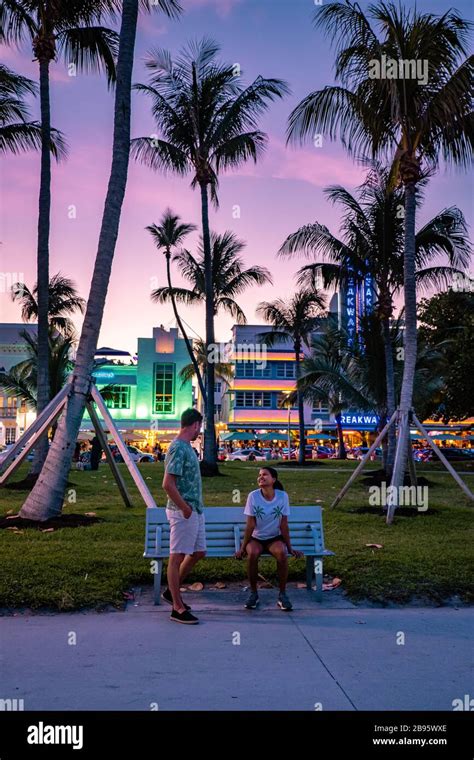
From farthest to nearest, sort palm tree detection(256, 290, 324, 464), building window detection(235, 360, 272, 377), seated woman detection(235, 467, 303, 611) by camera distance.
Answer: building window detection(235, 360, 272, 377)
palm tree detection(256, 290, 324, 464)
seated woman detection(235, 467, 303, 611)

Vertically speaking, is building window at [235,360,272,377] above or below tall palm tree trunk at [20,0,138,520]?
above

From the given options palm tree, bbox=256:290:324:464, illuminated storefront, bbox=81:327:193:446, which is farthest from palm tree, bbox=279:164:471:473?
illuminated storefront, bbox=81:327:193:446

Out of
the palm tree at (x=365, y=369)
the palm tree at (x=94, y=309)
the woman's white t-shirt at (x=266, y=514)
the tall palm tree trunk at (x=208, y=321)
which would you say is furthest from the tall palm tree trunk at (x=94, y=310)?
the tall palm tree trunk at (x=208, y=321)

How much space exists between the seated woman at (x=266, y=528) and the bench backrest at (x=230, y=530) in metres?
0.44

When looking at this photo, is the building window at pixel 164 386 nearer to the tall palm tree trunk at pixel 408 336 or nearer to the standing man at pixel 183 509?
the tall palm tree trunk at pixel 408 336

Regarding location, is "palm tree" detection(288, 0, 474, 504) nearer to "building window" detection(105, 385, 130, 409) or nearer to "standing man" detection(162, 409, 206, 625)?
"standing man" detection(162, 409, 206, 625)

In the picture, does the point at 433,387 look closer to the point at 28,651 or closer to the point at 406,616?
the point at 406,616

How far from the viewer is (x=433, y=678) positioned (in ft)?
15.6

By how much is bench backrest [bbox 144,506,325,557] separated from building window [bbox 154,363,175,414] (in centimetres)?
6731

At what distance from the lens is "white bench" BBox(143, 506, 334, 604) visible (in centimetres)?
726

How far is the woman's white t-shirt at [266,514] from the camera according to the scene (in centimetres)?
690

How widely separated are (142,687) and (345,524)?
7.75 m

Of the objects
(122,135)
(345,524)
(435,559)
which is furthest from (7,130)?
(435,559)

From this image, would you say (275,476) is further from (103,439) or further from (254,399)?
(254,399)
